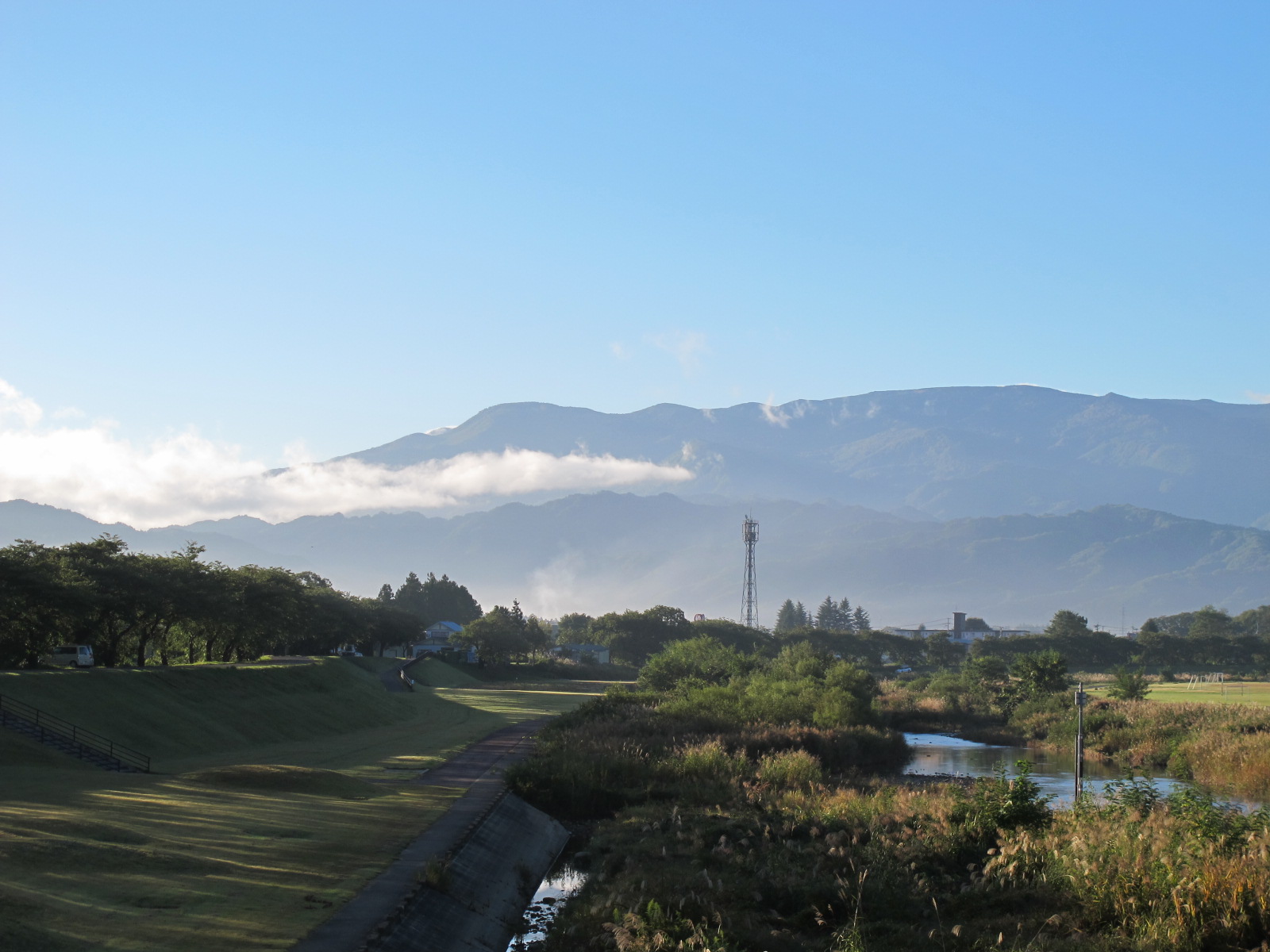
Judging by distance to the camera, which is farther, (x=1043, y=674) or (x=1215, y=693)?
(x=1215, y=693)

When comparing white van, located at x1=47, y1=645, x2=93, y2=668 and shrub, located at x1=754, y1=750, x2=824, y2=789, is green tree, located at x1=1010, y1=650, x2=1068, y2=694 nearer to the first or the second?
shrub, located at x1=754, y1=750, x2=824, y2=789

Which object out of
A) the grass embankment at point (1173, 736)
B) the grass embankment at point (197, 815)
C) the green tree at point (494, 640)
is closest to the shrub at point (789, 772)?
the grass embankment at point (197, 815)

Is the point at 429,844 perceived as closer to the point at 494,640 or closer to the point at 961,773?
the point at 961,773

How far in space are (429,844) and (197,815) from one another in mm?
7075

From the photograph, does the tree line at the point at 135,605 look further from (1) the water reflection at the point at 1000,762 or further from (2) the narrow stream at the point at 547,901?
(1) the water reflection at the point at 1000,762

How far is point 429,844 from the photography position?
1199 inches

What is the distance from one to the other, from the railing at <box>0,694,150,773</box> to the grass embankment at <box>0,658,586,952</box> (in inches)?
46.2

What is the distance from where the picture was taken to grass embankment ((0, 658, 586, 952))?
20375mm

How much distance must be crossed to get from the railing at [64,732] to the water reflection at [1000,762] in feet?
135

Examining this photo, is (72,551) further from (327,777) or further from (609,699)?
(327,777)

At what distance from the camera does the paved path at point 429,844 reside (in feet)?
68.8

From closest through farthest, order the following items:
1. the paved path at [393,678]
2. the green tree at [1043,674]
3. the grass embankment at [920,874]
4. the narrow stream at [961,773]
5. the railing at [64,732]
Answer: the grass embankment at [920,874] < the narrow stream at [961,773] < the railing at [64,732] < the green tree at [1043,674] < the paved path at [393,678]

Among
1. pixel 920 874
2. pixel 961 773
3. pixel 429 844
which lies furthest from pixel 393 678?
pixel 920 874

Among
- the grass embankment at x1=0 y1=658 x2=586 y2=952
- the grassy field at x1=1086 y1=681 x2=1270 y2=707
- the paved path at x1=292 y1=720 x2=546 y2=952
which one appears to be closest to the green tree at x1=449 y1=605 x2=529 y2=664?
the grassy field at x1=1086 y1=681 x2=1270 y2=707
